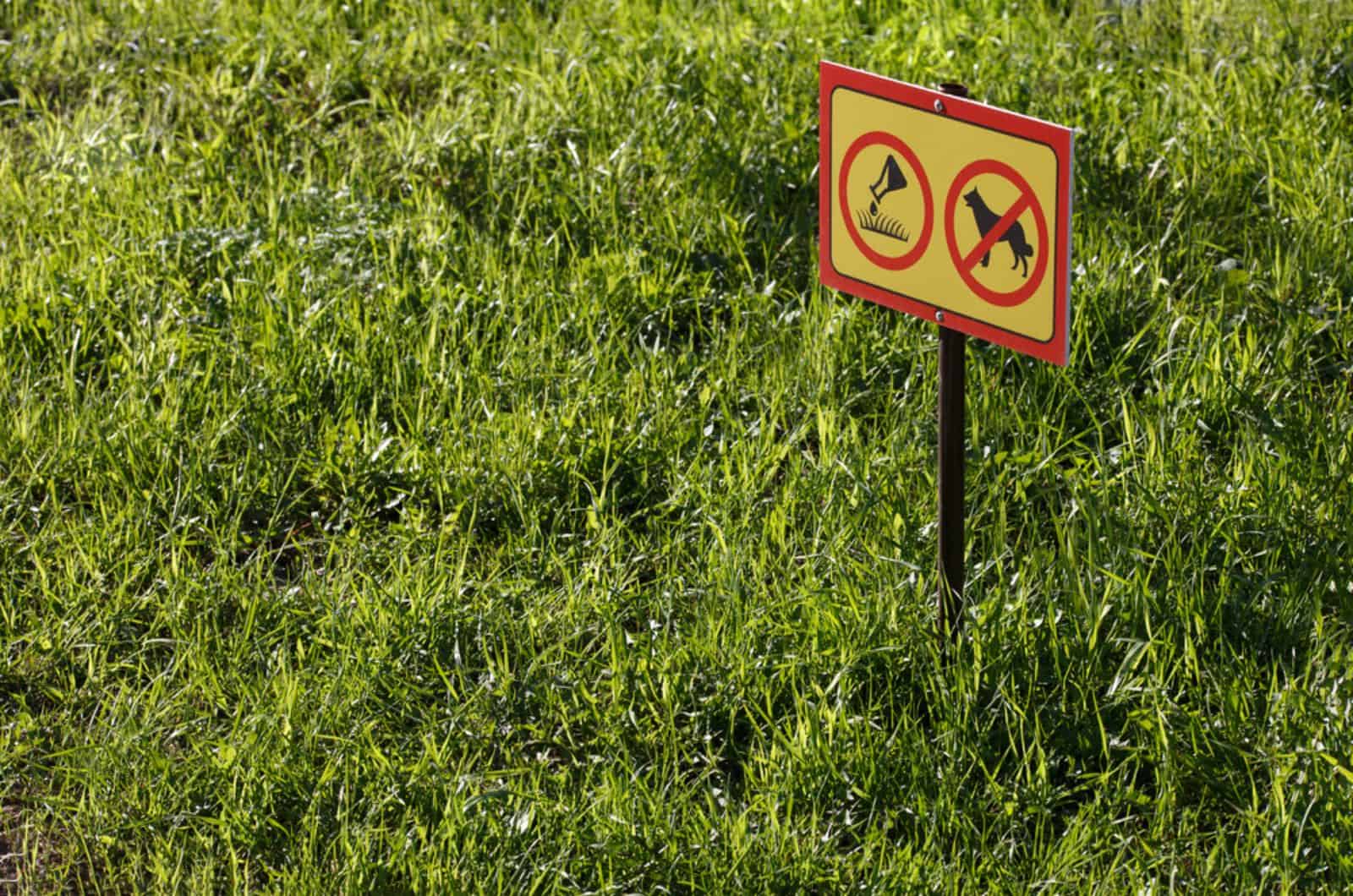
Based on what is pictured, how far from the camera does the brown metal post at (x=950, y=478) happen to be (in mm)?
2717

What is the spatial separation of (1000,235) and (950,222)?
0.33ft

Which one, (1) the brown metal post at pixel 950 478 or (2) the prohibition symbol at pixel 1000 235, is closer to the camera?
(2) the prohibition symbol at pixel 1000 235

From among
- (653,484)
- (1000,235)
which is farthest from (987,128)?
(653,484)

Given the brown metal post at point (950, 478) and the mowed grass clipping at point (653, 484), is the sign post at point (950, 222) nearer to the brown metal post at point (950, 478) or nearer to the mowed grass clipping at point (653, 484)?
the brown metal post at point (950, 478)

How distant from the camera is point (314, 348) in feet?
12.2

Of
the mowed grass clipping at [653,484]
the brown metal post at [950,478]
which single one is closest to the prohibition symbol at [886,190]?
the brown metal post at [950,478]

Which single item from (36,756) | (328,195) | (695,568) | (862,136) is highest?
(862,136)

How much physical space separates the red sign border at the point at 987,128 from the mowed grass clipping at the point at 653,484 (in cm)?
53

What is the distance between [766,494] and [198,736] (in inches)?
47.2

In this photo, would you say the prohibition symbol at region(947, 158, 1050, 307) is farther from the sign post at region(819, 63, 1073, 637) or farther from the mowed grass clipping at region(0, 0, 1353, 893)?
the mowed grass clipping at region(0, 0, 1353, 893)

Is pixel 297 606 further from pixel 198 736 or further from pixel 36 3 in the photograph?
pixel 36 3

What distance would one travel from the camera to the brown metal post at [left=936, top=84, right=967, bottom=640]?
272 centimetres

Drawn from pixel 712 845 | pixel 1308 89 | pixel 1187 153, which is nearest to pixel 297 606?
pixel 712 845

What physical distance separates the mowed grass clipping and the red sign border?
53 centimetres
